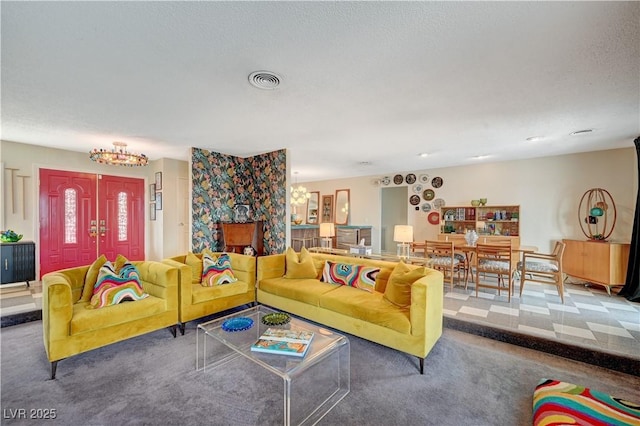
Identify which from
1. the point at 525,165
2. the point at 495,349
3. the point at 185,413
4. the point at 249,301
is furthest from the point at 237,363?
the point at 525,165

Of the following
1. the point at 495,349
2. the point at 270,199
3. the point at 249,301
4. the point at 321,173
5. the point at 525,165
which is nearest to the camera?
the point at 495,349

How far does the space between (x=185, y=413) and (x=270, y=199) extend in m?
3.73

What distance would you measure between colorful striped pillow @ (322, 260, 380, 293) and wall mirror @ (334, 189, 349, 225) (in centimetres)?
490

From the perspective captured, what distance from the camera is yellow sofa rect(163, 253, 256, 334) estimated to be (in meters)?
2.87

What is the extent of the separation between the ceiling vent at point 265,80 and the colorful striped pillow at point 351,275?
6.96ft

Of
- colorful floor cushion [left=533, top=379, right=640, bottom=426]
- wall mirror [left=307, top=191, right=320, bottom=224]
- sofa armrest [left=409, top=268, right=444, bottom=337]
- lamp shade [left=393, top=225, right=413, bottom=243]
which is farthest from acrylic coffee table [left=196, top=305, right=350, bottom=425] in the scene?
wall mirror [left=307, top=191, right=320, bottom=224]

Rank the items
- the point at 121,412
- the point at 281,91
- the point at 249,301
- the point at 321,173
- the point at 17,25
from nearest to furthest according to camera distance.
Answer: the point at 17,25 → the point at 121,412 → the point at 281,91 → the point at 249,301 → the point at 321,173

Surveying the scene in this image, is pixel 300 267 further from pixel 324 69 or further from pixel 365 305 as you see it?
pixel 324 69

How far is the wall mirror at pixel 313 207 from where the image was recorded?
9.04 m

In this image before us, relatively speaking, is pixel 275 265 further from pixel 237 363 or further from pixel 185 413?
pixel 185 413

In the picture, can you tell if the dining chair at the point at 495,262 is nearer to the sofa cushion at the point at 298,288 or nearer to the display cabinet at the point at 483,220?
the display cabinet at the point at 483,220

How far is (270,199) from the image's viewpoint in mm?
5156

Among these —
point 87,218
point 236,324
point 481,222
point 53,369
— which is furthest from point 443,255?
point 87,218

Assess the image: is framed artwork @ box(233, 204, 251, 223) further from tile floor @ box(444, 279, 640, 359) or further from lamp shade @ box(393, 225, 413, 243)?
tile floor @ box(444, 279, 640, 359)
